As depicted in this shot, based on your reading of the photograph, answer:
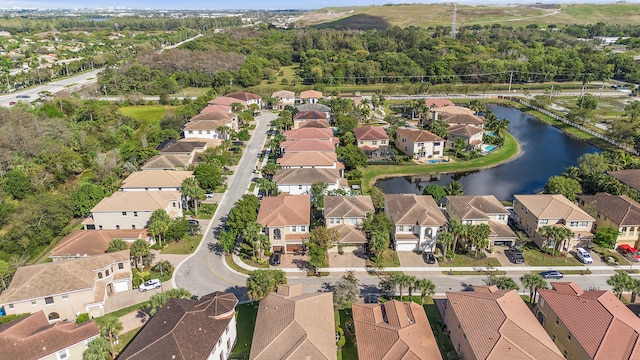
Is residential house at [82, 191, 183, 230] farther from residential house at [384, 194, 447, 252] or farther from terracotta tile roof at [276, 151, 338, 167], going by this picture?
residential house at [384, 194, 447, 252]

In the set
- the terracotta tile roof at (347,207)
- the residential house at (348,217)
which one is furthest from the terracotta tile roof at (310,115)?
the residential house at (348,217)

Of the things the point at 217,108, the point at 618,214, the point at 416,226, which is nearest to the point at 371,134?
the point at 416,226

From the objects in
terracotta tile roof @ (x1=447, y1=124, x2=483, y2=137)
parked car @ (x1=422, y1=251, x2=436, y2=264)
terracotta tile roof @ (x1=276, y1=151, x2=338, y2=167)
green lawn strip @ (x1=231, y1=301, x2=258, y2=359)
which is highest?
terracotta tile roof @ (x1=447, y1=124, x2=483, y2=137)

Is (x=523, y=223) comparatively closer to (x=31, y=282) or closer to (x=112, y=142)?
(x=31, y=282)

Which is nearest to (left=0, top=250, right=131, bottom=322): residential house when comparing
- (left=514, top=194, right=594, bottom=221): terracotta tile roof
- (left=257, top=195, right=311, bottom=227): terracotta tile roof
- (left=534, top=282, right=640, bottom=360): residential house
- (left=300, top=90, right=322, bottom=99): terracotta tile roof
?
(left=257, top=195, right=311, bottom=227): terracotta tile roof

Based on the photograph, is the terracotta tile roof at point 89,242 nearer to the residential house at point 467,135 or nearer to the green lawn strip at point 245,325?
the green lawn strip at point 245,325

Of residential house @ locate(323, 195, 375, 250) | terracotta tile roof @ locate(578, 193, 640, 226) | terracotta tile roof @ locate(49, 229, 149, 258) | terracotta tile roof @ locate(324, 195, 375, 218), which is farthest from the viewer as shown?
terracotta tile roof @ locate(324, 195, 375, 218)

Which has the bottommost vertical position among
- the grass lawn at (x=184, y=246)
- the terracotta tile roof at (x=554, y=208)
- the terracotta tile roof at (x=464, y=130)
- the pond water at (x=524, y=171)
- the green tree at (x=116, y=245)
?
the grass lawn at (x=184, y=246)
